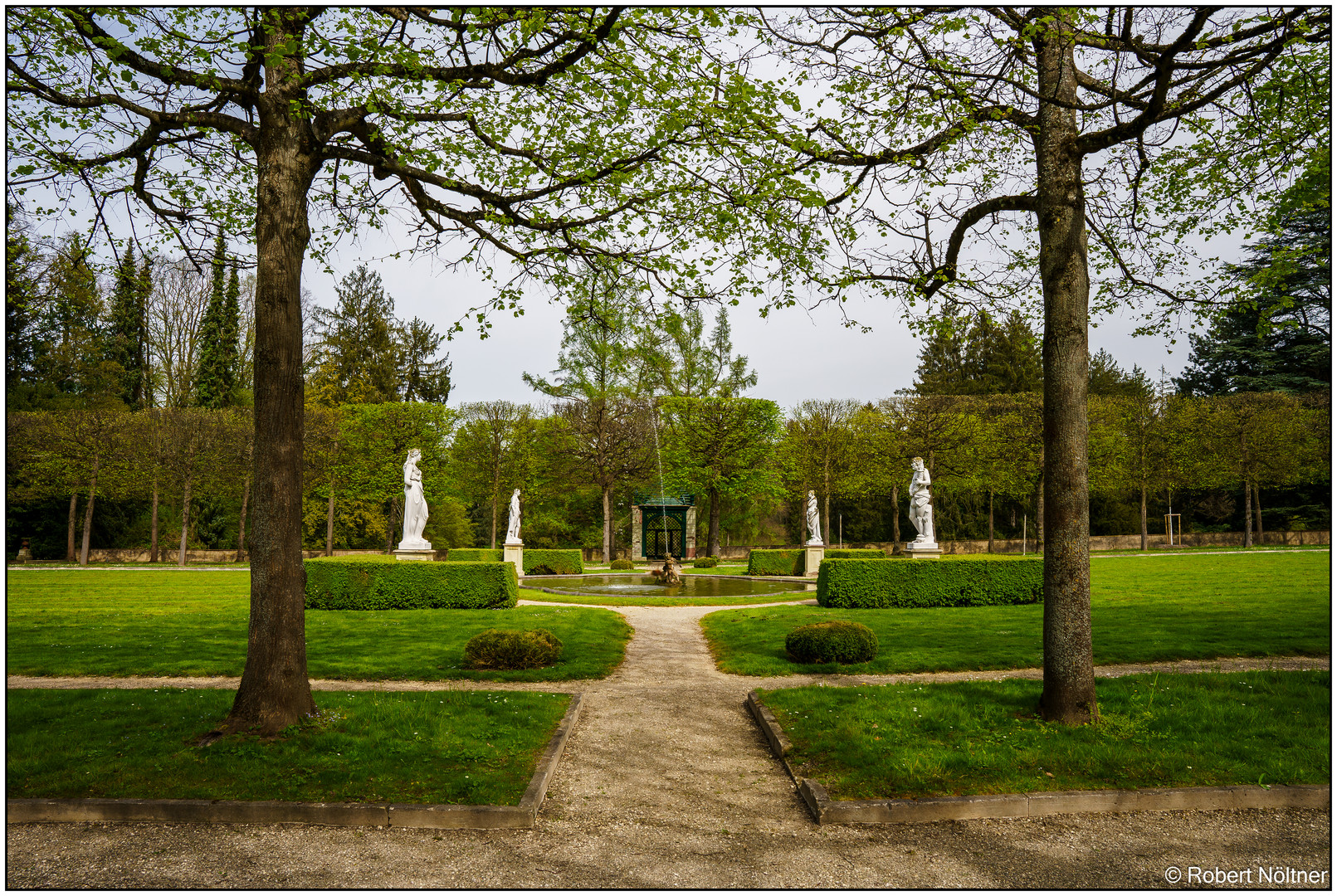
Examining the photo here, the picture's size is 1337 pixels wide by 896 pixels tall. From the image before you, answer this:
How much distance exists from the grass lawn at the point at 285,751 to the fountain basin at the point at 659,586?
12.5 m

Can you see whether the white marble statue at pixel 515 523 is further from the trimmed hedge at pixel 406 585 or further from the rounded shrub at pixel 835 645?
the rounded shrub at pixel 835 645

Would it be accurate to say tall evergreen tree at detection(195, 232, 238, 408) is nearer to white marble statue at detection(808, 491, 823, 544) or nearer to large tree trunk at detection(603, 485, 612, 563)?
large tree trunk at detection(603, 485, 612, 563)

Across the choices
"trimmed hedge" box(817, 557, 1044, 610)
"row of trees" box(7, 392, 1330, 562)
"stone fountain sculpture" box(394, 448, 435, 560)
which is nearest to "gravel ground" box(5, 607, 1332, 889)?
"trimmed hedge" box(817, 557, 1044, 610)

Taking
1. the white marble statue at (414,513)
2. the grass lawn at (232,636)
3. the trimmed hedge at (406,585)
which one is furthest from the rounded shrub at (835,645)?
the white marble statue at (414,513)

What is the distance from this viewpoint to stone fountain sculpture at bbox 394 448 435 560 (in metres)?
20.5

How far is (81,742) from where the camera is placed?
6008 millimetres

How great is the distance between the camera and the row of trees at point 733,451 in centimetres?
3631

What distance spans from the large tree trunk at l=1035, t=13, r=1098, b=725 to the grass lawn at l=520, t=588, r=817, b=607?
39.9 feet

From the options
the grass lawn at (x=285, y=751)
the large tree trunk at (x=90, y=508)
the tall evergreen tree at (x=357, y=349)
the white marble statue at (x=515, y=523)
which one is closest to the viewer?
the grass lawn at (x=285, y=751)

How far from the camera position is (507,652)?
32.8ft

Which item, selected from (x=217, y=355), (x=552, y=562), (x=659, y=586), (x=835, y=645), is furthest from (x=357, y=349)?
(x=835, y=645)

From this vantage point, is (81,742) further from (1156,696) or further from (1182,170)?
(1182,170)

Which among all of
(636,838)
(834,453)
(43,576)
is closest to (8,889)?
(636,838)

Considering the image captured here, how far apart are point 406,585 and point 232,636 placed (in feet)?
14.7
